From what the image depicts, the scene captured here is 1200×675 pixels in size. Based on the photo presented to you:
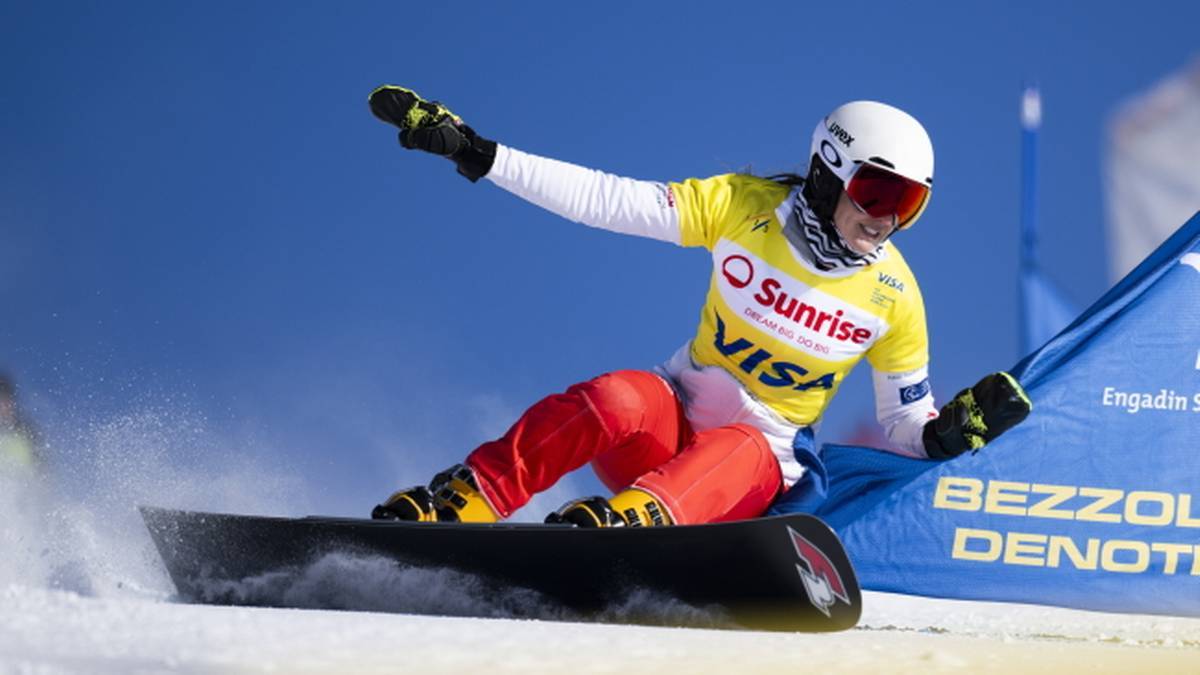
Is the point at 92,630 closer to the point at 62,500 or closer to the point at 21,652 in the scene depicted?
the point at 21,652

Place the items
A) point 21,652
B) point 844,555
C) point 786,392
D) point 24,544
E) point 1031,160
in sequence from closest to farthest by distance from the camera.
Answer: point 21,652
point 844,555
point 24,544
point 786,392
point 1031,160

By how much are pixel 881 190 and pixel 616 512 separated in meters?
1.25

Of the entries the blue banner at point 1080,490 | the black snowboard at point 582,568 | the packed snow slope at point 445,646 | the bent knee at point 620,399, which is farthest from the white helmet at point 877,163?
the packed snow slope at point 445,646

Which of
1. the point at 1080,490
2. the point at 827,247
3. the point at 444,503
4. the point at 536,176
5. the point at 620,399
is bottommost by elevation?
the point at 1080,490

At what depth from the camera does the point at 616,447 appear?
407 centimetres

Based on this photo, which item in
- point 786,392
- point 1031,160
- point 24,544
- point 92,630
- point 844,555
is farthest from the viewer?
point 1031,160

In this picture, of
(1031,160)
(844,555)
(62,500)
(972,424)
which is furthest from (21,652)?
(1031,160)

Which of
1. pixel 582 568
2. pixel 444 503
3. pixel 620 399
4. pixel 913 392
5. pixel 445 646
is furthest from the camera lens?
pixel 913 392

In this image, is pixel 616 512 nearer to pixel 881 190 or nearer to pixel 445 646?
pixel 445 646

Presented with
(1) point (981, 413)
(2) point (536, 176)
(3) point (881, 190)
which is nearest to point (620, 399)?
(2) point (536, 176)

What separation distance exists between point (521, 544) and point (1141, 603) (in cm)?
228

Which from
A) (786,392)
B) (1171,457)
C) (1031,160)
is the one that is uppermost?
(1031,160)

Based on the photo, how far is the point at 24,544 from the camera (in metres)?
3.86

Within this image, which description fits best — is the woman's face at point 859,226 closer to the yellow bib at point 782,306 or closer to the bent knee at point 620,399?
the yellow bib at point 782,306
